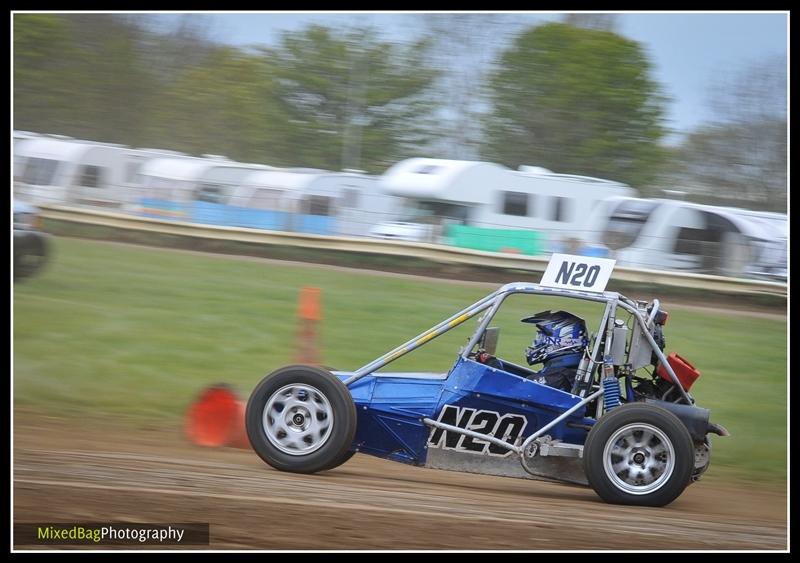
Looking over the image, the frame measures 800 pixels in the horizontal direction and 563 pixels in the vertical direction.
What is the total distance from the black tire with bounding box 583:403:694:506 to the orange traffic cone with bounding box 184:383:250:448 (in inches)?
126

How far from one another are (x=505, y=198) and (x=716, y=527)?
10.1m

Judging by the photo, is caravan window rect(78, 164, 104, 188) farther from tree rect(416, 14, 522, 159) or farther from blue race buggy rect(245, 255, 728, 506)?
blue race buggy rect(245, 255, 728, 506)

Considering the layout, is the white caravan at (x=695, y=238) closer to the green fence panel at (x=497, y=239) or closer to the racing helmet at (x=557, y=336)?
the green fence panel at (x=497, y=239)

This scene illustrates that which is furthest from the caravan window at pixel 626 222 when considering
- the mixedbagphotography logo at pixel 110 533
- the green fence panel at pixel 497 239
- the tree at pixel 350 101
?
the mixedbagphotography logo at pixel 110 533

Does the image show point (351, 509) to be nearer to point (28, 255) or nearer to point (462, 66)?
point (28, 255)

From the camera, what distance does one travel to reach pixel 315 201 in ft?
50.6

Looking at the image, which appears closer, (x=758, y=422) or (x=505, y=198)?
(x=758, y=422)

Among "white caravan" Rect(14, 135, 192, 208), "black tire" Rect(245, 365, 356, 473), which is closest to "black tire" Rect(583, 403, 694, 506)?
"black tire" Rect(245, 365, 356, 473)

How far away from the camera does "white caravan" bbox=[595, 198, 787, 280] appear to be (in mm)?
13148

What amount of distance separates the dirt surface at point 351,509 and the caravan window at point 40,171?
928 centimetres

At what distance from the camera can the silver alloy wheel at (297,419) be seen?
6.51m

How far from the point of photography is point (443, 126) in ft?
59.0
